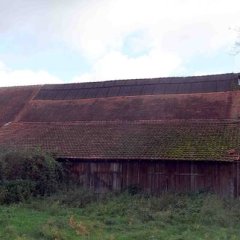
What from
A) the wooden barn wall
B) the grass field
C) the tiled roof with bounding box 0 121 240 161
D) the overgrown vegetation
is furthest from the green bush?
the wooden barn wall

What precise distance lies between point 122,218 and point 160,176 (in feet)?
21.4

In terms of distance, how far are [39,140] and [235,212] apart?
12.7 m

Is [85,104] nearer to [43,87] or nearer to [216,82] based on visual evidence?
[43,87]

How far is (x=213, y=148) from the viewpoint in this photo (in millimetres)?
23141

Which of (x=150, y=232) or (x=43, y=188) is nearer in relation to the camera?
(x=150, y=232)

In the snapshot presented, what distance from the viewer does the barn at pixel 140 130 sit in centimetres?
2316

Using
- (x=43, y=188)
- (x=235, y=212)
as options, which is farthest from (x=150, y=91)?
(x=235, y=212)

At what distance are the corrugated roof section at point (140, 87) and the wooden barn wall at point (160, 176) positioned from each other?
7833mm

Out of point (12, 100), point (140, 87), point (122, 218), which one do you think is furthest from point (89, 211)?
point (12, 100)

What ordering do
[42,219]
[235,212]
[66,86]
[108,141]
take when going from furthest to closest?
1. [66,86]
2. [108,141]
3. [235,212]
4. [42,219]

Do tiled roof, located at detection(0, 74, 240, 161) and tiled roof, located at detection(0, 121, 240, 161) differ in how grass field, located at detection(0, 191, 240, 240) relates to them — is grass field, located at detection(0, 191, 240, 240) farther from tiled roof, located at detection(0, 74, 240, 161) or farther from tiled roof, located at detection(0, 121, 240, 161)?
tiled roof, located at detection(0, 74, 240, 161)

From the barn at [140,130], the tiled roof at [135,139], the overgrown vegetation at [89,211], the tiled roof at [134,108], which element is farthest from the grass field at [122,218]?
the tiled roof at [134,108]

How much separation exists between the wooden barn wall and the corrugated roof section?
7833 mm

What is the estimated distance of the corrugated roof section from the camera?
30016 millimetres
